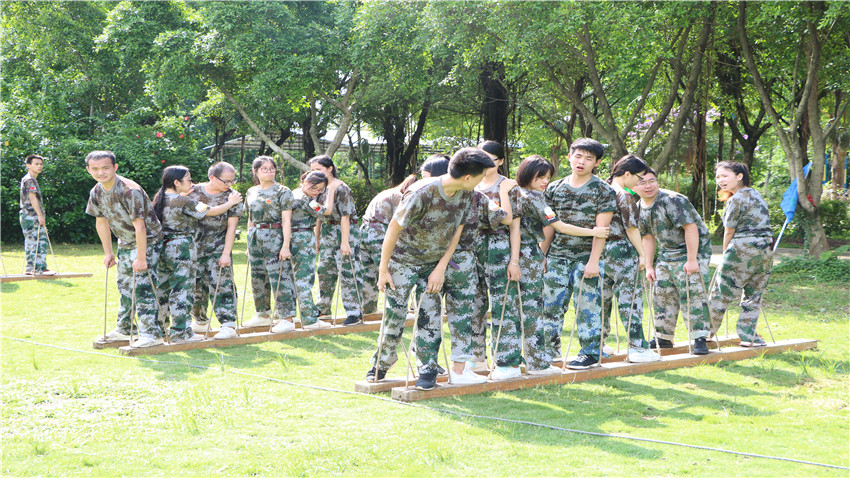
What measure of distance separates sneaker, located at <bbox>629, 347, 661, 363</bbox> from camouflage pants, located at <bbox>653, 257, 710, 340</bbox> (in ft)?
1.77

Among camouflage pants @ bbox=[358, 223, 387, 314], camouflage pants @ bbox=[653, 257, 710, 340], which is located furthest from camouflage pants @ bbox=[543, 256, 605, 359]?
camouflage pants @ bbox=[358, 223, 387, 314]

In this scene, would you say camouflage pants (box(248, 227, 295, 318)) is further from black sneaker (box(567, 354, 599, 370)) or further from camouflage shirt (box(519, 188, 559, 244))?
black sneaker (box(567, 354, 599, 370))

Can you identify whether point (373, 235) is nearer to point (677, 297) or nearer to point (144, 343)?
point (144, 343)

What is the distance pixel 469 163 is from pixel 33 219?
30.7ft

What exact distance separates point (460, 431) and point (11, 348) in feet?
14.5

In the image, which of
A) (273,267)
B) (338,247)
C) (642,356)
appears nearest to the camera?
(642,356)

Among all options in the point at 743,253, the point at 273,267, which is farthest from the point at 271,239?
the point at 743,253

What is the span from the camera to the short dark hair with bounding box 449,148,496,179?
434cm

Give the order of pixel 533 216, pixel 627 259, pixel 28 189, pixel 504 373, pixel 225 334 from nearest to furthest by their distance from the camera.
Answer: pixel 504 373 < pixel 533 216 < pixel 627 259 < pixel 225 334 < pixel 28 189

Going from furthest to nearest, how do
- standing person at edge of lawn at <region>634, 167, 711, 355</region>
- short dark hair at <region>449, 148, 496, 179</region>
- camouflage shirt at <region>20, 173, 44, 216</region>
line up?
1. camouflage shirt at <region>20, 173, 44, 216</region>
2. standing person at edge of lawn at <region>634, 167, 711, 355</region>
3. short dark hair at <region>449, 148, 496, 179</region>

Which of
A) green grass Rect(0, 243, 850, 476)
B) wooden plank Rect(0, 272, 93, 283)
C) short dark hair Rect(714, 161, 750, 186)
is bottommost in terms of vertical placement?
green grass Rect(0, 243, 850, 476)

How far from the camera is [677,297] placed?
654 centimetres

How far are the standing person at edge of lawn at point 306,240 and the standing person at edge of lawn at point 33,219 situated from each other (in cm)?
555

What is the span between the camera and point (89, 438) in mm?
4117
